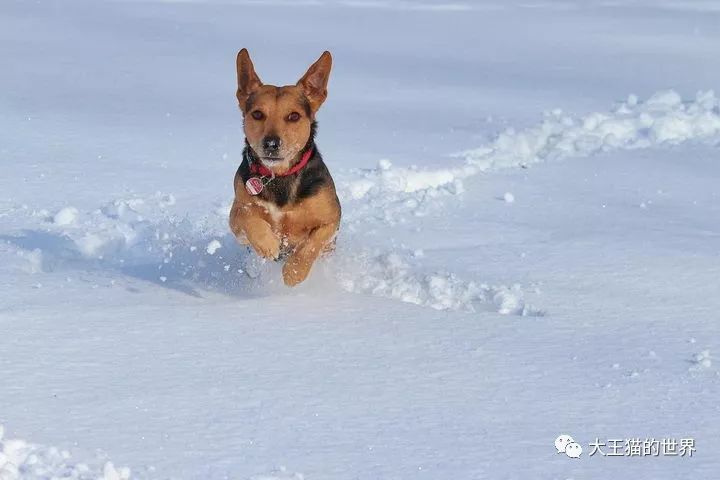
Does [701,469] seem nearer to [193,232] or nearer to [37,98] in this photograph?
[193,232]

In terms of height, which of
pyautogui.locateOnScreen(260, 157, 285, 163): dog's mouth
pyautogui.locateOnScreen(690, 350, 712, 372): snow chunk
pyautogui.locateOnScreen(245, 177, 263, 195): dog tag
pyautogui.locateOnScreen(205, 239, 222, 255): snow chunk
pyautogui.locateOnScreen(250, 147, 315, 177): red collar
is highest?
pyautogui.locateOnScreen(260, 157, 285, 163): dog's mouth

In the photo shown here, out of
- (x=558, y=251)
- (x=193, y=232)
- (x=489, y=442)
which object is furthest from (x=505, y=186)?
(x=489, y=442)

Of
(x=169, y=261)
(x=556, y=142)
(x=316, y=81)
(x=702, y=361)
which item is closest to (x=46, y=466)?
(x=702, y=361)

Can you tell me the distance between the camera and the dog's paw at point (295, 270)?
4.47m

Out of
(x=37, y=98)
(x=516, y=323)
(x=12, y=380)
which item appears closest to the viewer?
(x=12, y=380)

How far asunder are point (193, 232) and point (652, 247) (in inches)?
80.6

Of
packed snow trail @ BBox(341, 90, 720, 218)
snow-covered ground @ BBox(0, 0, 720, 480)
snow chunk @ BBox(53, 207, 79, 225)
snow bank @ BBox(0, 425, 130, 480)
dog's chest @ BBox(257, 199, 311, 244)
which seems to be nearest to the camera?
snow bank @ BBox(0, 425, 130, 480)

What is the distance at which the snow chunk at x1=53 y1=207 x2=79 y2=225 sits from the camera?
5.12 metres

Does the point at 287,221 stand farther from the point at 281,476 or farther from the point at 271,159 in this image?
the point at 281,476

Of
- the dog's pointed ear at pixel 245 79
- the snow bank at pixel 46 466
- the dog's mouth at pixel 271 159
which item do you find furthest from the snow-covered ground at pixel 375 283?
the dog's pointed ear at pixel 245 79

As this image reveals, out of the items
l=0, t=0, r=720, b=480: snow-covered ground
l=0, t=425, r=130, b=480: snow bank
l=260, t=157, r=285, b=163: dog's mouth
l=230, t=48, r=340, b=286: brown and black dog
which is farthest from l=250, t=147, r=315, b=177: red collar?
l=0, t=425, r=130, b=480: snow bank

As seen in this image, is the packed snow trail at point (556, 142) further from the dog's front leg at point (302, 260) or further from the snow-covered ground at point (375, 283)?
the dog's front leg at point (302, 260)

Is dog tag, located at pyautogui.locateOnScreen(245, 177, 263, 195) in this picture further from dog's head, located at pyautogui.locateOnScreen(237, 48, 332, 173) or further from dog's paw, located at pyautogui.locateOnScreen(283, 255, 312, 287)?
dog's paw, located at pyautogui.locateOnScreen(283, 255, 312, 287)

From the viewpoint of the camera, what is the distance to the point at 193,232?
16.9 feet
